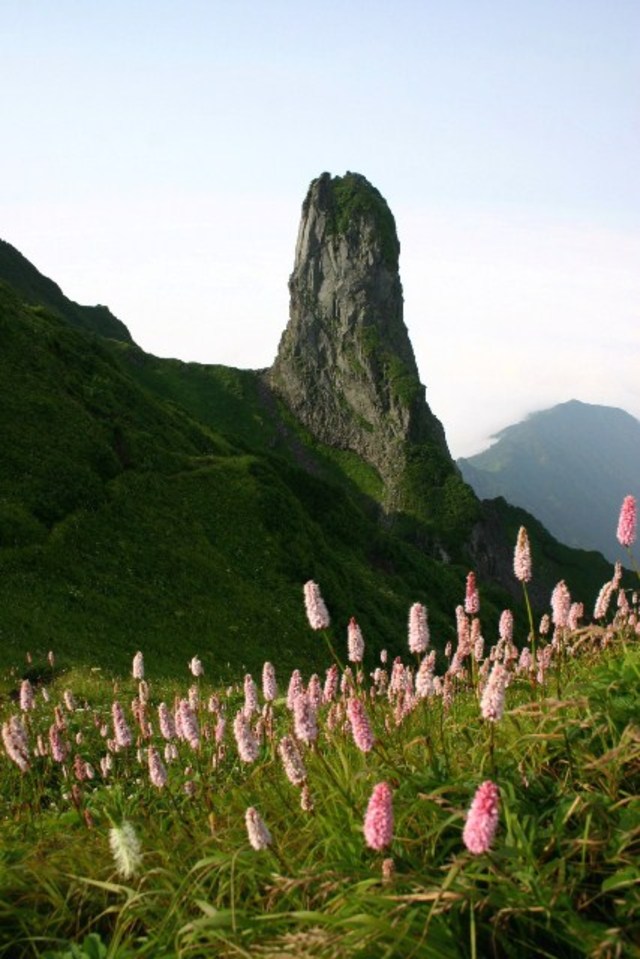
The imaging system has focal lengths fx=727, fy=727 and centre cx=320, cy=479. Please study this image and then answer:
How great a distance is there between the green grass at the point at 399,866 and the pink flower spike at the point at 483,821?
1.15 ft

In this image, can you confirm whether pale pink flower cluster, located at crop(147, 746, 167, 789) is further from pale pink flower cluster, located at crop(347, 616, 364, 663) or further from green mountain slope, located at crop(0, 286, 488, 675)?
green mountain slope, located at crop(0, 286, 488, 675)

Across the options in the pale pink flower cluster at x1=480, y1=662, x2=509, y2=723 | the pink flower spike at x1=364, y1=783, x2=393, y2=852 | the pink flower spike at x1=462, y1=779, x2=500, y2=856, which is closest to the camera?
the pink flower spike at x1=462, y1=779, x2=500, y2=856

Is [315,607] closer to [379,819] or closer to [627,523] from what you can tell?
[379,819]

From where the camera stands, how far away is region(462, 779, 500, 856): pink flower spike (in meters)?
3.06

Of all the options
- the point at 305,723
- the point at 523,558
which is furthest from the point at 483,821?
the point at 523,558

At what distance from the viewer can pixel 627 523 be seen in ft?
17.8

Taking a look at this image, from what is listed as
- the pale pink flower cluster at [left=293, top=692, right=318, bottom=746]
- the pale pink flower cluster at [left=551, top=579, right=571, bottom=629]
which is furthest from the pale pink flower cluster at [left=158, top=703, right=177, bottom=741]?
the pale pink flower cluster at [left=551, top=579, right=571, bottom=629]

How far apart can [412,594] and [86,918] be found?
83114mm

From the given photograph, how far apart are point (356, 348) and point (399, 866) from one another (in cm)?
17184

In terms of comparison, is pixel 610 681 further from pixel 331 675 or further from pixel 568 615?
pixel 331 675

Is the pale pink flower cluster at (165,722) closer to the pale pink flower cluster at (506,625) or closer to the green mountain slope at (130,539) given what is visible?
the pale pink flower cluster at (506,625)

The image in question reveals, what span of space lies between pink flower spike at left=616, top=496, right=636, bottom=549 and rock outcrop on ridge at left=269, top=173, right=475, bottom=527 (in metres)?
150

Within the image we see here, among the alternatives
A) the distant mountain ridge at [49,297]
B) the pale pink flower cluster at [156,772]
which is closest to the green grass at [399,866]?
the pale pink flower cluster at [156,772]

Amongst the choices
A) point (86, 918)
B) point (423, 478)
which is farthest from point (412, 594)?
point (86, 918)
